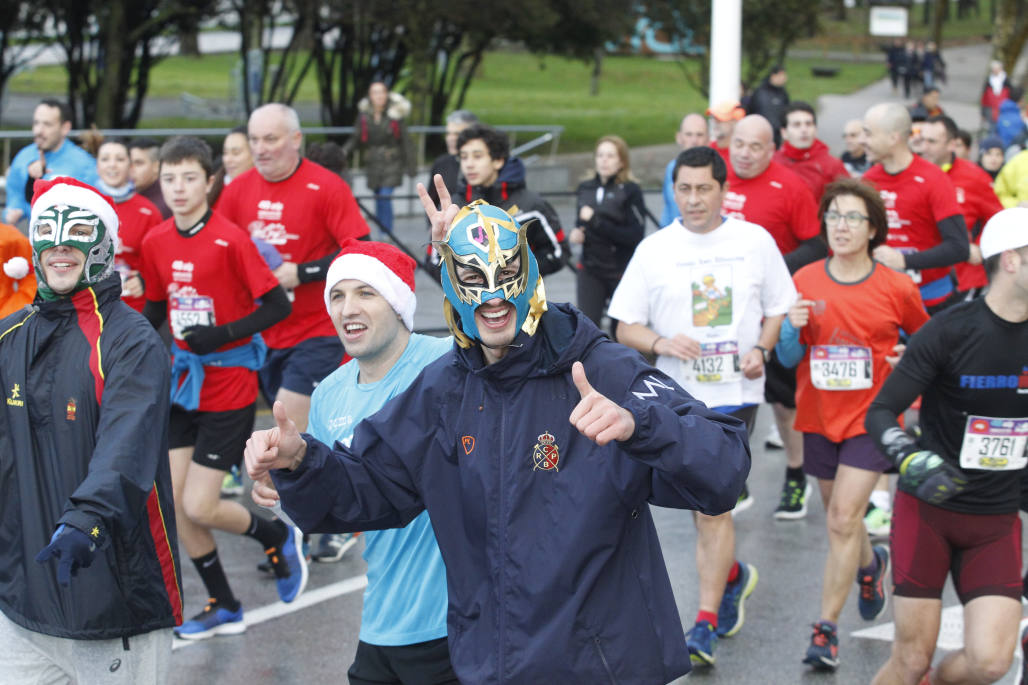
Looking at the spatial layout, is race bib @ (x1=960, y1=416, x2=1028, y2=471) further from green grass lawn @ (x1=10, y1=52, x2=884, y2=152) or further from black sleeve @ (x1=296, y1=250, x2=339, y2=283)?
green grass lawn @ (x1=10, y1=52, x2=884, y2=152)

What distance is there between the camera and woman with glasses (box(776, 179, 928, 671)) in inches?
235

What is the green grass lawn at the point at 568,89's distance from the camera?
3456cm

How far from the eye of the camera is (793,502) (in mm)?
8273

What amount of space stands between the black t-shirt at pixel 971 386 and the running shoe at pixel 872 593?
5.02 feet

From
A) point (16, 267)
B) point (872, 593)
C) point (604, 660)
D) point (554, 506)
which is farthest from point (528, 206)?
point (604, 660)

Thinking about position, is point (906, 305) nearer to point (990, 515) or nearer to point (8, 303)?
point (990, 515)

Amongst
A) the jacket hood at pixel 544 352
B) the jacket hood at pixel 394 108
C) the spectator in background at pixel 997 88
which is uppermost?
the spectator in background at pixel 997 88

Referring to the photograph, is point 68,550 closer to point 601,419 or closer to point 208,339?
point 601,419

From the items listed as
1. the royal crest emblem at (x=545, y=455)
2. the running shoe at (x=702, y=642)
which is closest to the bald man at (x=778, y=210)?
the running shoe at (x=702, y=642)

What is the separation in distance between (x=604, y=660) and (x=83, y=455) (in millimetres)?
1757

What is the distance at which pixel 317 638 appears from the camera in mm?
6473

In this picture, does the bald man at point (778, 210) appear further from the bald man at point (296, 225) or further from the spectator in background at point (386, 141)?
the spectator in background at point (386, 141)

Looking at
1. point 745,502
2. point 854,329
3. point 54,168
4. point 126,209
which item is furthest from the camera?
point 54,168

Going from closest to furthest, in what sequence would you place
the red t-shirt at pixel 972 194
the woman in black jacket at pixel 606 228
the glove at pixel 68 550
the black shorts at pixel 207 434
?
the glove at pixel 68 550 → the black shorts at pixel 207 434 → the red t-shirt at pixel 972 194 → the woman in black jacket at pixel 606 228
